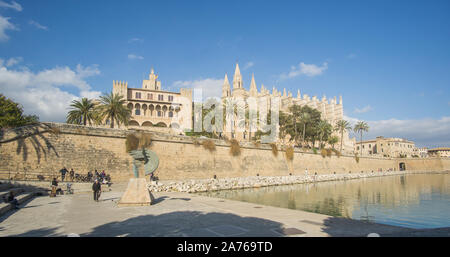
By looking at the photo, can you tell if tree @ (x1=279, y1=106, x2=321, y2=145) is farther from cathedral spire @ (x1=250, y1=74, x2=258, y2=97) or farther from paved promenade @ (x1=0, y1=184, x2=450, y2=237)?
paved promenade @ (x1=0, y1=184, x2=450, y2=237)

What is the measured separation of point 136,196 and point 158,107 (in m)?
47.8

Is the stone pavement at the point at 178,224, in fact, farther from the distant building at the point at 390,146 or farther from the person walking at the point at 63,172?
the distant building at the point at 390,146

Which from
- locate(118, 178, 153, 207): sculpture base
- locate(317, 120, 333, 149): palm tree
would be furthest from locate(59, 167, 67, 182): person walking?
locate(317, 120, 333, 149): palm tree

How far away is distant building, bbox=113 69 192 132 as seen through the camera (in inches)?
2171

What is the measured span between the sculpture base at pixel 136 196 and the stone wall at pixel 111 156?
12.3 m

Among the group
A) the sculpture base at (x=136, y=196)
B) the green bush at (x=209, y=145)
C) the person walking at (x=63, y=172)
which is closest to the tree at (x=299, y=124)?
the green bush at (x=209, y=145)

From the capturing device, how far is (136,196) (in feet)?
39.3

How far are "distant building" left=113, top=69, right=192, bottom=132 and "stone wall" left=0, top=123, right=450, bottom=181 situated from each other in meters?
25.1

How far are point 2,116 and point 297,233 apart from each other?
35443 mm

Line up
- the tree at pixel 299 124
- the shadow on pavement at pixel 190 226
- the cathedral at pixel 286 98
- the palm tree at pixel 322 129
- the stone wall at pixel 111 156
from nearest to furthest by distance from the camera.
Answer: the shadow on pavement at pixel 190 226
the stone wall at pixel 111 156
the tree at pixel 299 124
the palm tree at pixel 322 129
the cathedral at pixel 286 98

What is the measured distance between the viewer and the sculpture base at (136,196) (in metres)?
11.8

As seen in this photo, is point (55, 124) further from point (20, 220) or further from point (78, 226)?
point (78, 226)

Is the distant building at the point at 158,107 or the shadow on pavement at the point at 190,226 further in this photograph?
the distant building at the point at 158,107
